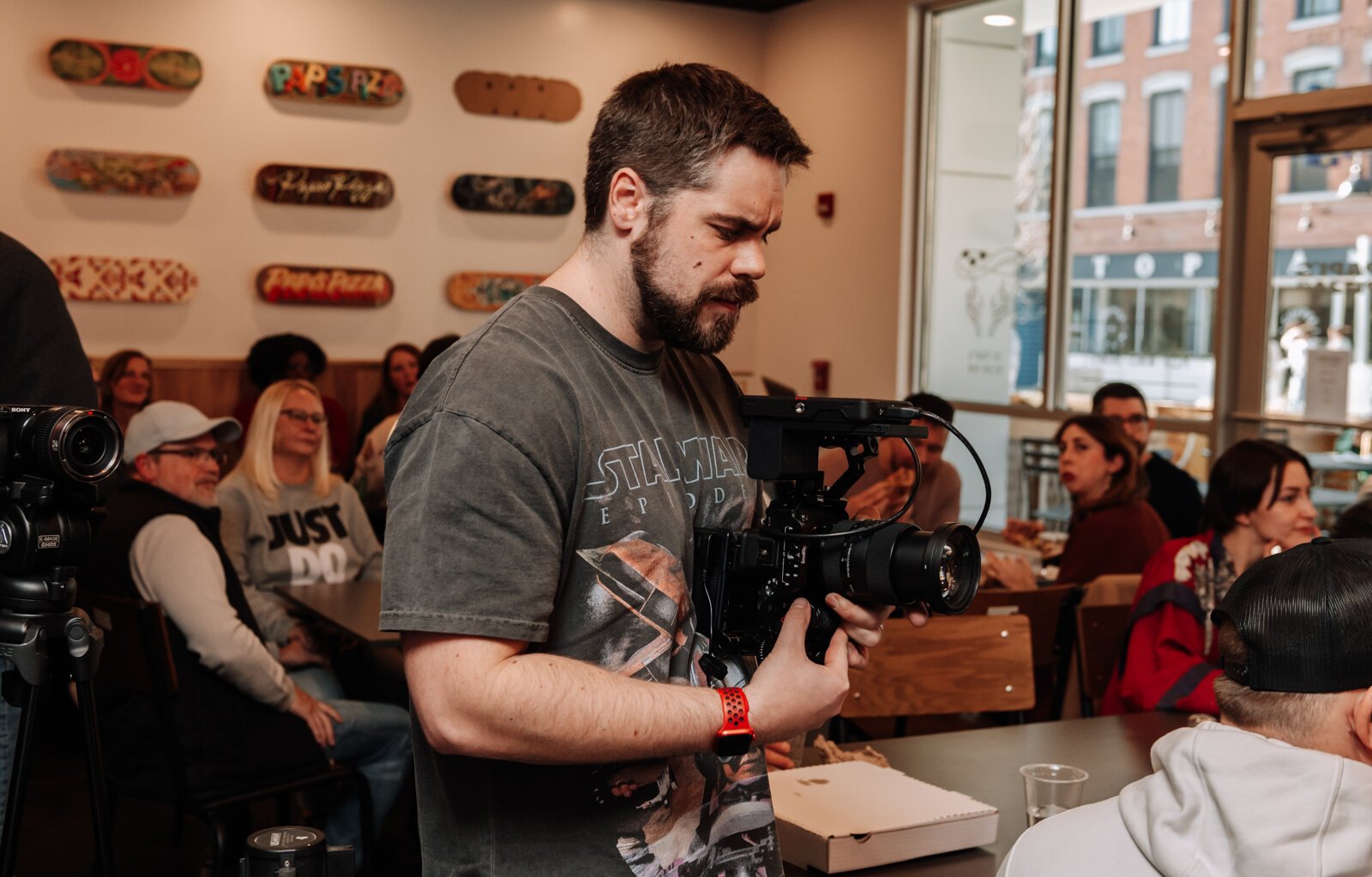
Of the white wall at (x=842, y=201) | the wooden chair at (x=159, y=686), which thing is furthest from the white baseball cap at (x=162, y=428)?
the white wall at (x=842, y=201)

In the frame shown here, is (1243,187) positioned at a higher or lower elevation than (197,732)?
higher

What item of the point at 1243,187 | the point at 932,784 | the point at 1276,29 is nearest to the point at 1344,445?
the point at 1243,187

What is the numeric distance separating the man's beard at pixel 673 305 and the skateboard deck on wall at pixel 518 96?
6206 millimetres

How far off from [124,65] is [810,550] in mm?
6080

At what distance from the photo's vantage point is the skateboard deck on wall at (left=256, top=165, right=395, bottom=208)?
6691 mm

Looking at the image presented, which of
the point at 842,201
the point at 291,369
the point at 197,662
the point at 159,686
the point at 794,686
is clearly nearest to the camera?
the point at 794,686

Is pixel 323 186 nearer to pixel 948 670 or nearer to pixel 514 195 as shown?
pixel 514 195

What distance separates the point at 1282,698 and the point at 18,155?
20.7 feet

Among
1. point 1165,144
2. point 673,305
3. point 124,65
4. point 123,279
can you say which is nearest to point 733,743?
point 673,305

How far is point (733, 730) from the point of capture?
3.97 ft

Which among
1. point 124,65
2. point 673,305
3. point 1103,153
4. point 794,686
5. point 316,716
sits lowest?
point 316,716

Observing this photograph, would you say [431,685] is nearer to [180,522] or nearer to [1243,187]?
[180,522]

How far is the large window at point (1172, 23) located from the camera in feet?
18.7

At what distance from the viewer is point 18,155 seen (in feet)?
20.3
